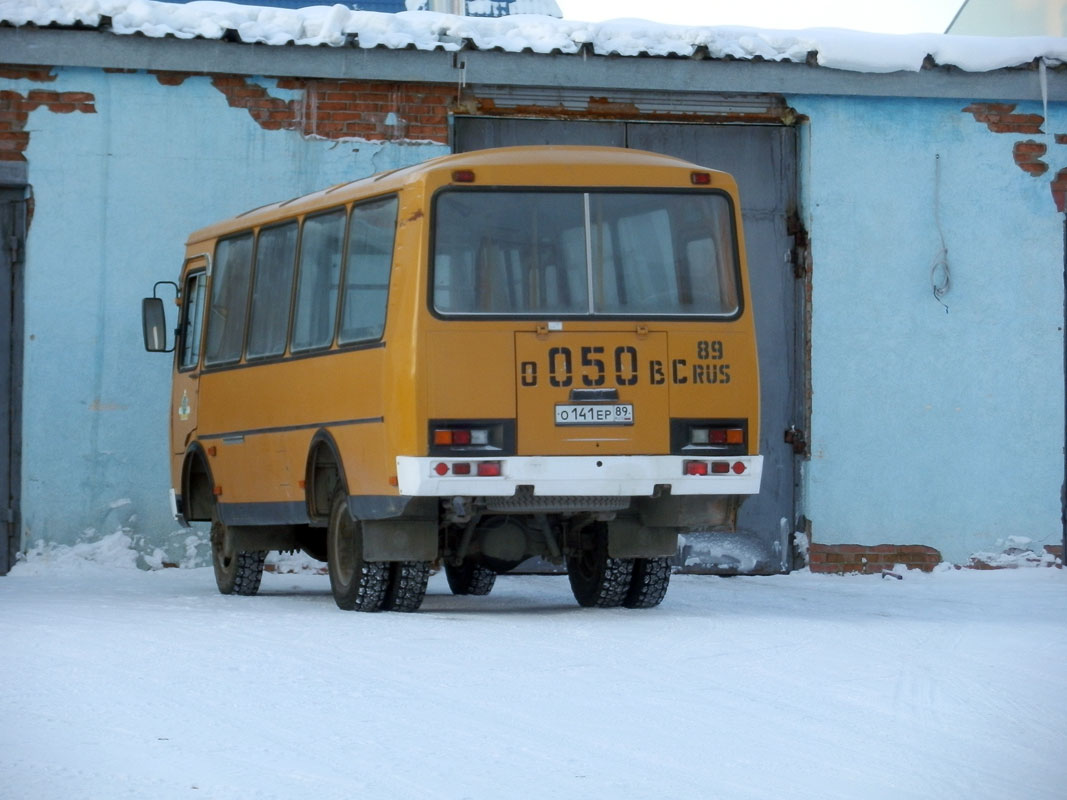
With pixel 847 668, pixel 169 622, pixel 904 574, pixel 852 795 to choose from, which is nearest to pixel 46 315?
pixel 169 622

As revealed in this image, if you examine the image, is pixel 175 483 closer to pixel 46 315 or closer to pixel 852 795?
pixel 46 315

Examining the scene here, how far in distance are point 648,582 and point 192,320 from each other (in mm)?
4011

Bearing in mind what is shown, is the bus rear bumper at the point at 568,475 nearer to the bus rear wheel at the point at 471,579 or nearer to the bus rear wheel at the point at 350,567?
the bus rear wheel at the point at 350,567

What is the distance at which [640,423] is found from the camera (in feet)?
35.4

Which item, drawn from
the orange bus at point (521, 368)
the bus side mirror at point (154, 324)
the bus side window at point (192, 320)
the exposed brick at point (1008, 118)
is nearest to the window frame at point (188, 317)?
the bus side window at point (192, 320)

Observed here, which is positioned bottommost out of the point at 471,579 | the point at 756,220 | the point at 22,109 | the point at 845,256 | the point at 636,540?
the point at 471,579

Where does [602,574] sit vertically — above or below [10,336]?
below

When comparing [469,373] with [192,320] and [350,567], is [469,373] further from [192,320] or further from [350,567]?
[192,320]

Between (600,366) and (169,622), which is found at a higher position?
(600,366)

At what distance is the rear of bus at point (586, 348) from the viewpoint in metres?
10.6

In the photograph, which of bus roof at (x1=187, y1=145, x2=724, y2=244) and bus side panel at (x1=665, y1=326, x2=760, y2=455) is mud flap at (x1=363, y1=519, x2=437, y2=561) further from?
bus roof at (x1=187, y1=145, x2=724, y2=244)

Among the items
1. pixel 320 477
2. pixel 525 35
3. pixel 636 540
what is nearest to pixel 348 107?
pixel 525 35

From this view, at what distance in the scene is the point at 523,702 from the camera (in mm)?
7465

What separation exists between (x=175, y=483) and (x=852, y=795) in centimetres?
884
